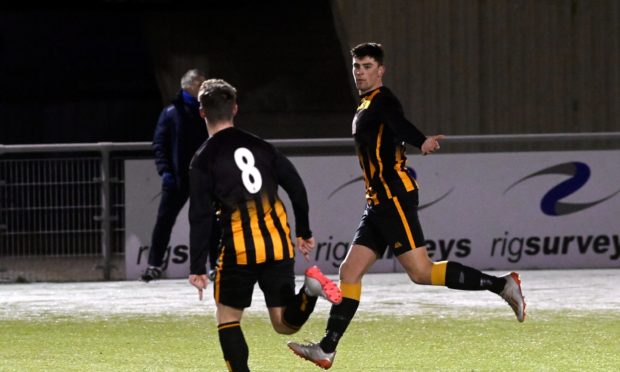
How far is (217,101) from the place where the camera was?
7.71 m

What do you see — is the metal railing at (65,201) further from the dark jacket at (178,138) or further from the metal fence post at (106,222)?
the dark jacket at (178,138)

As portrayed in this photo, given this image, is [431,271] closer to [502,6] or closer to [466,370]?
[466,370]

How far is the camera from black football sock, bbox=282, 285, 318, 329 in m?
7.81

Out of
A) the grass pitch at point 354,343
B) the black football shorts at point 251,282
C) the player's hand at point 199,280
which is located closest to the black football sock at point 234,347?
the black football shorts at point 251,282

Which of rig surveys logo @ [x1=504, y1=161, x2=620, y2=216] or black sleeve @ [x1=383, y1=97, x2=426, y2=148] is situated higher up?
black sleeve @ [x1=383, y1=97, x2=426, y2=148]

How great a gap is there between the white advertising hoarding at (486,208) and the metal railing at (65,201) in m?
0.21

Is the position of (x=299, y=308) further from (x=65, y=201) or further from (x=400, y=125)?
(x=65, y=201)

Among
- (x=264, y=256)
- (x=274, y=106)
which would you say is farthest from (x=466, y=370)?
(x=274, y=106)

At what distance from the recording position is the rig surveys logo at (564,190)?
16.1 meters

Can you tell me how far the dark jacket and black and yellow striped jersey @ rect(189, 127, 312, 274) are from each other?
680 centimetres

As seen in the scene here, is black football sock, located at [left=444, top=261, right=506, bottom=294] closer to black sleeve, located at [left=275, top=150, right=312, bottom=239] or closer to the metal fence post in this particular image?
black sleeve, located at [left=275, top=150, right=312, bottom=239]

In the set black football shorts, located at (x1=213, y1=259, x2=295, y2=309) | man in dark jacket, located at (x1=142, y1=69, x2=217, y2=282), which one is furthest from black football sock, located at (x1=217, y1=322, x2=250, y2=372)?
man in dark jacket, located at (x1=142, y1=69, x2=217, y2=282)

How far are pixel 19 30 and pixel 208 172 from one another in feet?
69.8

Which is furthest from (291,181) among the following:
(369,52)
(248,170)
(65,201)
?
(65,201)
